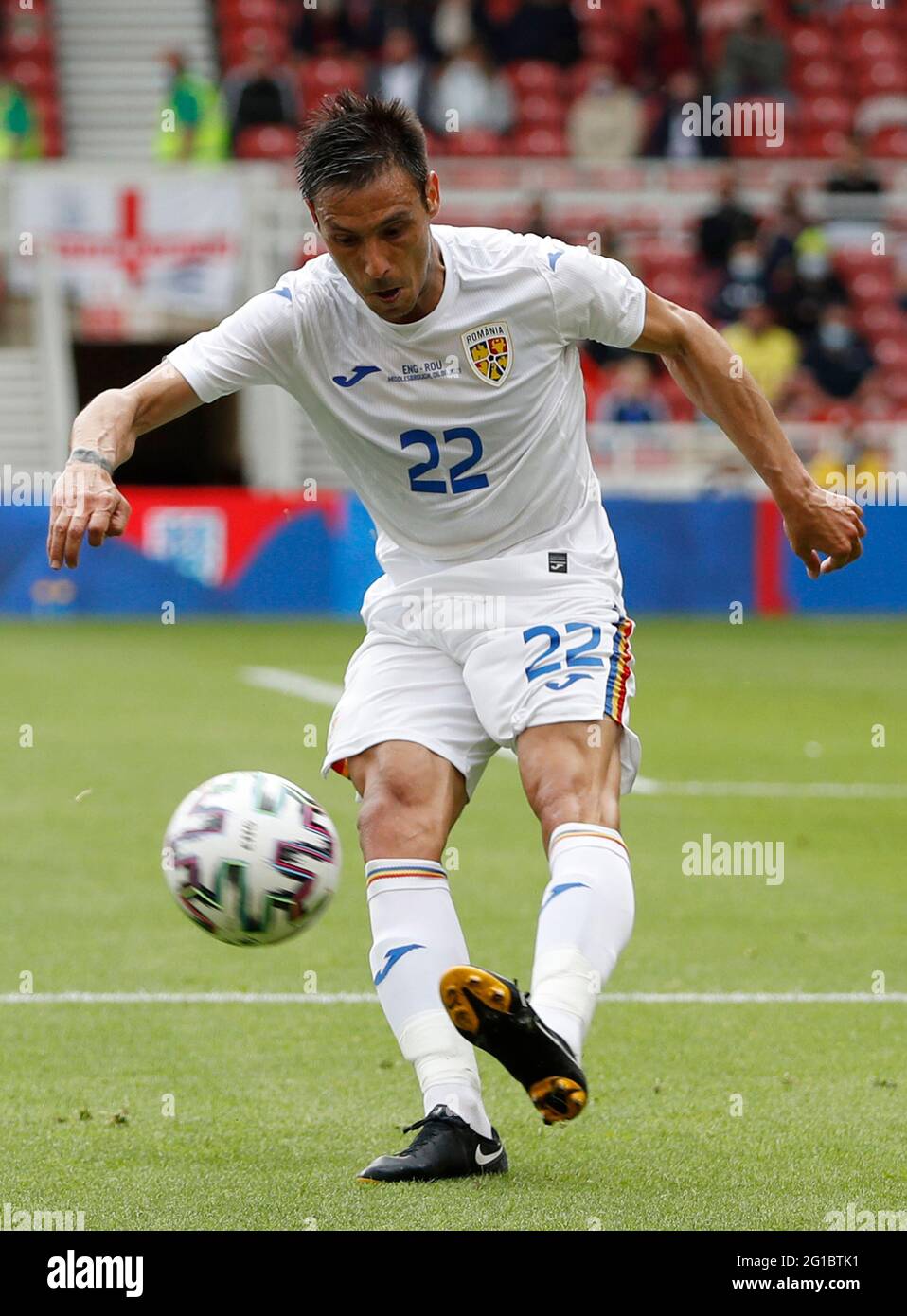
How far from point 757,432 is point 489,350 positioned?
606 mm

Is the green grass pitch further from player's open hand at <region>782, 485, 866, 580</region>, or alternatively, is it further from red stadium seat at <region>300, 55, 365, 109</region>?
red stadium seat at <region>300, 55, 365, 109</region>

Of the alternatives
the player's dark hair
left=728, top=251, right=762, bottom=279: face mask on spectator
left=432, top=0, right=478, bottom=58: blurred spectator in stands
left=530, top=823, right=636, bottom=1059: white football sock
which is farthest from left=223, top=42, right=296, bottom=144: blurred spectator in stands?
left=530, top=823, right=636, bottom=1059: white football sock

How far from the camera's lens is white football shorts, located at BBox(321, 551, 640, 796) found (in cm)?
439

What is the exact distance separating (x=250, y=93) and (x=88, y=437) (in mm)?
20088

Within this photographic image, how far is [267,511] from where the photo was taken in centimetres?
1886

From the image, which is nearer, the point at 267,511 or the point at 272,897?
the point at 272,897

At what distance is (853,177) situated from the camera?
2295 centimetres

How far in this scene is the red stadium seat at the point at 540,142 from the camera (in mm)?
24828

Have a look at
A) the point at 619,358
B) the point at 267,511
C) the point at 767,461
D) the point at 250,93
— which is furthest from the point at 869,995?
the point at 250,93

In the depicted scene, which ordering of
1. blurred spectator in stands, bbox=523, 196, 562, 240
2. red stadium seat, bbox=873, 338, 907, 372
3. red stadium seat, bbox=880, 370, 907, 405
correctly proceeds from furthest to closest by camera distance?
red stadium seat, bbox=873, 338, 907, 372, red stadium seat, bbox=880, 370, 907, 405, blurred spectator in stands, bbox=523, 196, 562, 240

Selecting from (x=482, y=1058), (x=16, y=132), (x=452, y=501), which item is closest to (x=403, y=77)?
(x=16, y=132)

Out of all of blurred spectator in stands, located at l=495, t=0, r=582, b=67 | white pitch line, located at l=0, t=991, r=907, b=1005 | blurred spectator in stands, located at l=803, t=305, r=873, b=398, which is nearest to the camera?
white pitch line, located at l=0, t=991, r=907, b=1005

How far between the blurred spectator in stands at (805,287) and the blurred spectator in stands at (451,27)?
4.85 m

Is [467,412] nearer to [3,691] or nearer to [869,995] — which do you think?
[869,995]
